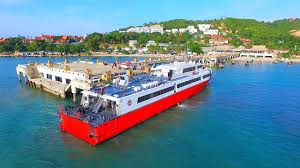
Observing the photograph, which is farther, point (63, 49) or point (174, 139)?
point (63, 49)

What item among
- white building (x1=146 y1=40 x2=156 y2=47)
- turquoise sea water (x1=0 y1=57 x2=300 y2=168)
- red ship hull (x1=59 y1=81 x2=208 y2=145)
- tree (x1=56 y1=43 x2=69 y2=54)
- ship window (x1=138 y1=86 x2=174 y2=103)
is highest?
white building (x1=146 y1=40 x2=156 y2=47)

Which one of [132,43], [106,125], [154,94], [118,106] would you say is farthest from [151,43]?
[106,125]

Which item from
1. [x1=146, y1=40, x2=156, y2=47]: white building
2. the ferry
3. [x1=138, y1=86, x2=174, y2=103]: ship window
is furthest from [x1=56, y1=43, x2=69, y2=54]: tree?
[x1=138, y1=86, x2=174, y2=103]: ship window

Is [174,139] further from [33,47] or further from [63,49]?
[33,47]

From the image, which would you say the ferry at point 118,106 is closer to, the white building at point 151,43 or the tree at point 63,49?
the tree at point 63,49

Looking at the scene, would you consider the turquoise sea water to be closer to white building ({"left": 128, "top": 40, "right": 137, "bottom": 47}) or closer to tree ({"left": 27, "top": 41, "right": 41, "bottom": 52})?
tree ({"left": 27, "top": 41, "right": 41, "bottom": 52})

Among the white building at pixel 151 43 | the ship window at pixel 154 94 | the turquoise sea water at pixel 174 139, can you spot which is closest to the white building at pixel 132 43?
the white building at pixel 151 43

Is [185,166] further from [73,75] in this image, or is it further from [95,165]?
[73,75]
